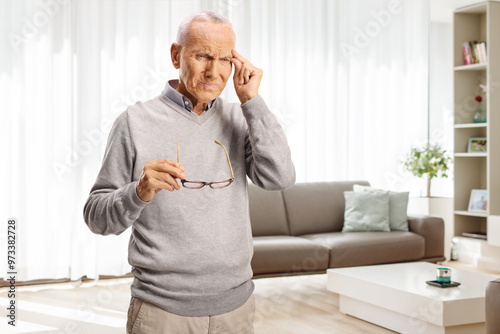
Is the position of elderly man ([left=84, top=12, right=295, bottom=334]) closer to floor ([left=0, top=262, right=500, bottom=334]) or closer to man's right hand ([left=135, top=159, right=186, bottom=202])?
man's right hand ([left=135, top=159, right=186, bottom=202])

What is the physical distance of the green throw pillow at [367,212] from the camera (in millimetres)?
4613

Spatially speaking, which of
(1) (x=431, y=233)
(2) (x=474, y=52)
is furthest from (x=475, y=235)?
(2) (x=474, y=52)

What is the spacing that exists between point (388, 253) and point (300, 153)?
5.20 feet

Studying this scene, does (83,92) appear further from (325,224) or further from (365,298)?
(365,298)

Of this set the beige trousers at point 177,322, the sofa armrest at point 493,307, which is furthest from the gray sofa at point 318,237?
the beige trousers at point 177,322

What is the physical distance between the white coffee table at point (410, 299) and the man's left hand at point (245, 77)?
227 centimetres

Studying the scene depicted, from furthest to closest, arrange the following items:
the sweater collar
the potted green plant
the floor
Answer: the potted green plant → the floor → the sweater collar

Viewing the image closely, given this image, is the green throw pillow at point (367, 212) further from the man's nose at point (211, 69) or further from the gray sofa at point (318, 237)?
the man's nose at point (211, 69)

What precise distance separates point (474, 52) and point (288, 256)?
3.04m

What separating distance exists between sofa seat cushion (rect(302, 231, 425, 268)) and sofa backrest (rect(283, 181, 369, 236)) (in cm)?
17

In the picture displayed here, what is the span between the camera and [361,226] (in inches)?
182

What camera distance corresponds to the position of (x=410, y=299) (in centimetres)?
316

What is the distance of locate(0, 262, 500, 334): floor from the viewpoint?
11.3 ft

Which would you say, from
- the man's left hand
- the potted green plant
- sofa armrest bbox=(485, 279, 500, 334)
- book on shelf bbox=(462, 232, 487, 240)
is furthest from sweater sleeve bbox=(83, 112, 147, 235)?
book on shelf bbox=(462, 232, 487, 240)
